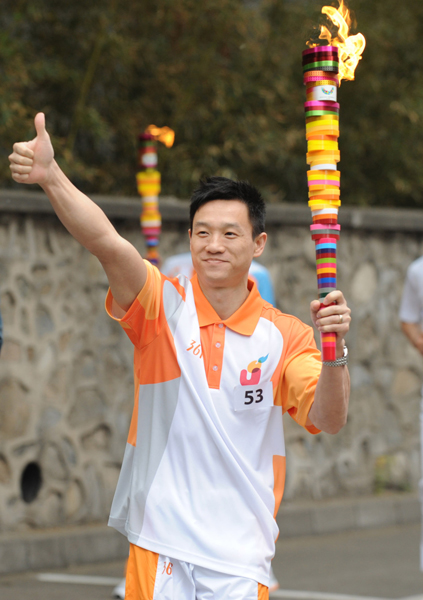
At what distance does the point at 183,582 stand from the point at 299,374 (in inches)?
26.3

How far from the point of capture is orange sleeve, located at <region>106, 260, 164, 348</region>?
275 cm

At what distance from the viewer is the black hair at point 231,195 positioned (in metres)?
2.88

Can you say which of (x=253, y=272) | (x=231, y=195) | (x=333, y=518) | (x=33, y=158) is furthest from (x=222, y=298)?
(x=333, y=518)

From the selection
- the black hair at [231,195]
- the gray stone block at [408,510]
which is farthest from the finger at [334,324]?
the gray stone block at [408,510]

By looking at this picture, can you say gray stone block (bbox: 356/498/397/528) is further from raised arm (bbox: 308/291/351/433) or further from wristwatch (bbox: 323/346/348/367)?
wristwatch (bbox: 323/346/348/367)

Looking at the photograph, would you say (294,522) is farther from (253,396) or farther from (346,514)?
(253,396)

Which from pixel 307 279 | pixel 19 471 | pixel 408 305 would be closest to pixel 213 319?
pixel 408 305

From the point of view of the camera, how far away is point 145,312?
279 centimetres

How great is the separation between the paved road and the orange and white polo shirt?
3041 millimetres

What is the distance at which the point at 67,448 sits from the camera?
22.2 ft

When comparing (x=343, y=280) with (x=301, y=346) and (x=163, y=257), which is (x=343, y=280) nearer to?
(x=163, y=257)

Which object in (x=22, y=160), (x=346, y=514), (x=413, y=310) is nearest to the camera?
(x=22, y=160)

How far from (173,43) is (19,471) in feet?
14.8

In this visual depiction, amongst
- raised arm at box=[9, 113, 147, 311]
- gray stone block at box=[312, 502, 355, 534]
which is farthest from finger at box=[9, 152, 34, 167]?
gray stone block at box=[312, 502, 355, 534]
